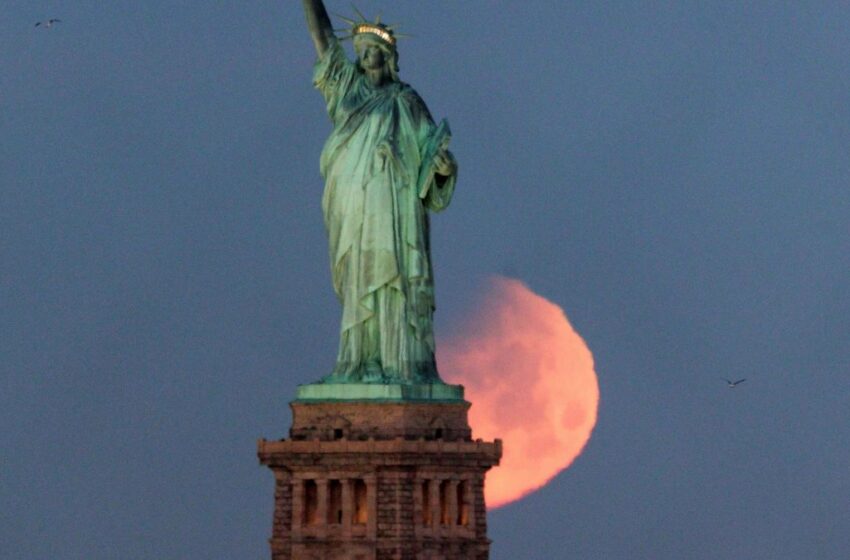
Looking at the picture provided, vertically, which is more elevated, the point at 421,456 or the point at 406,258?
the point at 406,258

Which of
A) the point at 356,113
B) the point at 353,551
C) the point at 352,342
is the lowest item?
the point at 353,551

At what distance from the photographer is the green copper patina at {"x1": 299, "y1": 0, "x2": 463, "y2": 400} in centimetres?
5628

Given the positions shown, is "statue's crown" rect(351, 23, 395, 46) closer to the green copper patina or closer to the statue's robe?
the green copper patina

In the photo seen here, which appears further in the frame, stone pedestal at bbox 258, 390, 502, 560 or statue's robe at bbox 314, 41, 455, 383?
statue's robe at bbox 314, 41, 455, 383

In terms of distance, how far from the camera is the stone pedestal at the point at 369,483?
55.2 metres

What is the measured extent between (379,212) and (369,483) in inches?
183

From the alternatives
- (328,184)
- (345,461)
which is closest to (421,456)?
(345,461)

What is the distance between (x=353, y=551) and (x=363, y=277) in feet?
15.4

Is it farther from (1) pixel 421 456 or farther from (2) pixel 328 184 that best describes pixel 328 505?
(2) pixel 328 184

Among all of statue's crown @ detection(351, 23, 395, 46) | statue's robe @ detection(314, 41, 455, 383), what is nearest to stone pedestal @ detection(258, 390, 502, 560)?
statue's robe @ detection(314, 41, 455, 383)

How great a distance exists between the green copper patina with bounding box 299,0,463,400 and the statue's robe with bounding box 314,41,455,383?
0.02 meters

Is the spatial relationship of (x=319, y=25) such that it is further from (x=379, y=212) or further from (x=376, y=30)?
(x=379, y=212)

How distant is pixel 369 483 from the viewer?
55312 millimetres

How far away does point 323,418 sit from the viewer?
55719mm
